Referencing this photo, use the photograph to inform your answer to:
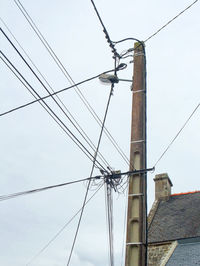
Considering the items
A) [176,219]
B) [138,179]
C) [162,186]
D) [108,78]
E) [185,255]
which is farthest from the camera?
[162,186]

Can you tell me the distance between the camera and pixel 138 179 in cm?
848

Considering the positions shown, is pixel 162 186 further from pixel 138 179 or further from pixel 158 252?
pixel 138 179

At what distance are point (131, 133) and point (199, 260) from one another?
10160 mm

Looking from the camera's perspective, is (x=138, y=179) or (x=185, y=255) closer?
(x=138, y=179)

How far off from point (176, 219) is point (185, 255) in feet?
12.5

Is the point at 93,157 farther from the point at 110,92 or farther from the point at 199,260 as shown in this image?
the point at 199,260

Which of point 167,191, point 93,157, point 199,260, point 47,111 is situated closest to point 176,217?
point 167,191

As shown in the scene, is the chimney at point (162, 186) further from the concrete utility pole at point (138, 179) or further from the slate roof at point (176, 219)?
the concrete utility pole at point (138, 179)

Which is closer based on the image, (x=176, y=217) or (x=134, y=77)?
(x=134, y=77)

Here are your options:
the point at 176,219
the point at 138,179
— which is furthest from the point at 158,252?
the point at 138,179

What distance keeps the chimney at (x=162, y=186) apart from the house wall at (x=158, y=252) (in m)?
5.13

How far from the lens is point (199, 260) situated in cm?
1670

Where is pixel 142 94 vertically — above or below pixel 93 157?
above

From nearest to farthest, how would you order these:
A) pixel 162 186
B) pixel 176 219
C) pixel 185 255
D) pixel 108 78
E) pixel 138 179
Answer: pixel 138 179
pixel 108 78
pixel 185 255
pixel 176 219
pixel 162 186
